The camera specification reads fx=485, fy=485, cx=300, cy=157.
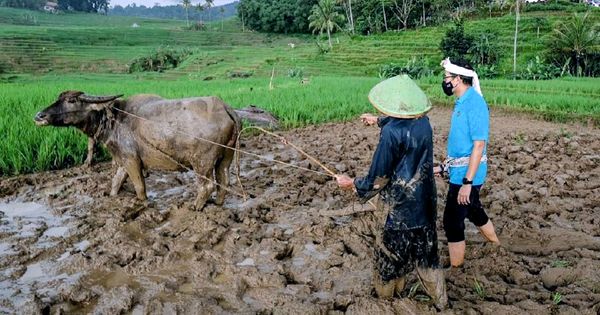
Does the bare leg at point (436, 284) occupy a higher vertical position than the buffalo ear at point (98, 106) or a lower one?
lower

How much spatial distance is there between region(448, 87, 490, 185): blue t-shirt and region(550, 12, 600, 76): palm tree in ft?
80.2

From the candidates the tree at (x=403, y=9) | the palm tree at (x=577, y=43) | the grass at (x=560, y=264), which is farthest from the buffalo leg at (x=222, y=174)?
the tree at (x=403, y=9)

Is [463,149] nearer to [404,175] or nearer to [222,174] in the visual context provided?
[404,175]

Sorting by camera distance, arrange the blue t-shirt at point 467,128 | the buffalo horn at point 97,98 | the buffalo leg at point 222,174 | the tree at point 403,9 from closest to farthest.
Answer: the blue t-shirt at point 467,128 < the buffalo horn at point 97,98 < the buffalo leg at point 222,174 < the tree at point 403,9

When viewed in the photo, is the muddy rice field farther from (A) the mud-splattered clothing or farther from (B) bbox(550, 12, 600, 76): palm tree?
(B) bbox(550, 12, 600, 76): palm tree

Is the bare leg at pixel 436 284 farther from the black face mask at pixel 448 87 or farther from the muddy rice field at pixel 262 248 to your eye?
the black face mask at pixel 448 87

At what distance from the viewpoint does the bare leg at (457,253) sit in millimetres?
3543

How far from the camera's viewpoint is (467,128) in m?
3.36

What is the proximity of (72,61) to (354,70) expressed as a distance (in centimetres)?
2011

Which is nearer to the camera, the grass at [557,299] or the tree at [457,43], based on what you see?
the grass at [557,299]

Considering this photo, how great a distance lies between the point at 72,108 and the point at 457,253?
3.86 metres

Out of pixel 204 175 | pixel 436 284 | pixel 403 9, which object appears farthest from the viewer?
pixel 403 9

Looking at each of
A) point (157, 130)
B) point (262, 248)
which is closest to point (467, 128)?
point (262, 248)

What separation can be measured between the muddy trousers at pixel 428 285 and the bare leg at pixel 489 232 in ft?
3.61
